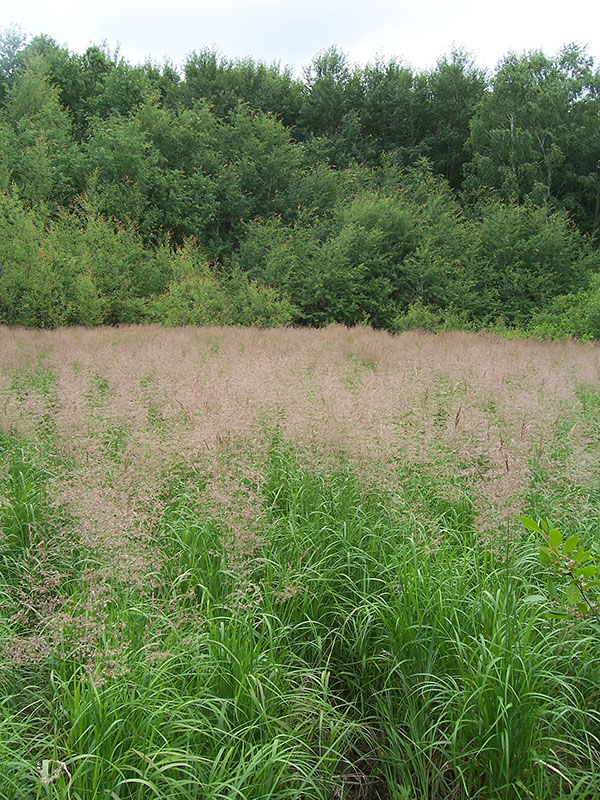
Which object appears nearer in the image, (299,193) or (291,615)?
(291,615)

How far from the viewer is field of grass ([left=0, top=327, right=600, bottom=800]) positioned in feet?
6.04

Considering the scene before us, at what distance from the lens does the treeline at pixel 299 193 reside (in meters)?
16.8

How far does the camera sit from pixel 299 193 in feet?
79.7

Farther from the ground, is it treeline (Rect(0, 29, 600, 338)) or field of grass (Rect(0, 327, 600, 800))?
treeline (Rect(0, 29, 600, 338))

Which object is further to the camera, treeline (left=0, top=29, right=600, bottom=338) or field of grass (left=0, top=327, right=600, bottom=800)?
treeline (left=0, top=29, right=600, bottom=338)

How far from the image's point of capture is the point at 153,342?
9.65 m

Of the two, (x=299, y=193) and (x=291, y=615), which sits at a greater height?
(x=299, y=193)

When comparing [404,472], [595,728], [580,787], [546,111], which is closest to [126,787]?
[580,787]

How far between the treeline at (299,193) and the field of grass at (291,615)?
12254 millimetres

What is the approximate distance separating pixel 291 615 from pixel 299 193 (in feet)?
78.3

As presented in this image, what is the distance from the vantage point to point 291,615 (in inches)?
101

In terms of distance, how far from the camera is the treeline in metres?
16.8

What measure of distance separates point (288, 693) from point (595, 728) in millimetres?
1150

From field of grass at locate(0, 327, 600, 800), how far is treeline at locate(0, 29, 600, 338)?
482 inches
